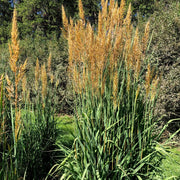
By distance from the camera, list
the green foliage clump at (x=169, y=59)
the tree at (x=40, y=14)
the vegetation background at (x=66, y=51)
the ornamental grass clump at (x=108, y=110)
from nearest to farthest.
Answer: the ornamental grass clump at (x=108, y=110)
the vegetation background at (x=66, y=51)
the green foliage clump at (x=169, y=59)
the tree at (x=40, y=14)

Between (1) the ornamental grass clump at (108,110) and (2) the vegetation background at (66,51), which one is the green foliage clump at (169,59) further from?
(1) the ornamental grass clump at (108,110)

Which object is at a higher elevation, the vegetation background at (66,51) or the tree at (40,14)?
the tree at (40,14)

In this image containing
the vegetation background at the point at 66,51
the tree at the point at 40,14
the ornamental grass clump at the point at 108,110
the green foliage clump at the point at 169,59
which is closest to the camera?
the ornamental grass clump at the point at 108,110

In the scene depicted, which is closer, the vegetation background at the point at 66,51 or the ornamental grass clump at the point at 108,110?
the ornamental grass clump at the point at 108,110

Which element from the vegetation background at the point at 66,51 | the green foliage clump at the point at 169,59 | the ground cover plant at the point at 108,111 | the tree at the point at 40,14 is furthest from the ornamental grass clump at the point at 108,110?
the tree at the point at 40,14

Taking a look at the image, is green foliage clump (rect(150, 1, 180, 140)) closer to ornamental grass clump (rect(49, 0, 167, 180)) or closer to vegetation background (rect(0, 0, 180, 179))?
vegetation background (rect(0, 0, 180, 179))

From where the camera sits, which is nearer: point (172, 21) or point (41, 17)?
point (172, 21)

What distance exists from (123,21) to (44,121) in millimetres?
1865

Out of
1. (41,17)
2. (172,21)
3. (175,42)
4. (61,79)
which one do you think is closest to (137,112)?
(175,42)

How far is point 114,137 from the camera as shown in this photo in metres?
1.70

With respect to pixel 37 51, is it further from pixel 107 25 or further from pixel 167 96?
pixel 107 25

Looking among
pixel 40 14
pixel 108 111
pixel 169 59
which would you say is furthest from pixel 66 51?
pixel 40 14

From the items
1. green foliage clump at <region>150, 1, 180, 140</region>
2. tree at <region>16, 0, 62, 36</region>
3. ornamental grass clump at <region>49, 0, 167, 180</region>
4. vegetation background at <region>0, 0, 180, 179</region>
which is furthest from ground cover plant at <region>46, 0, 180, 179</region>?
tree at <region>16, 0, 62, 36</region>

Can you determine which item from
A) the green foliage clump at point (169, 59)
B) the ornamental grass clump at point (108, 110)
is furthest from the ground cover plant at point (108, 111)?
the green foliage clump at point (169, 59)
